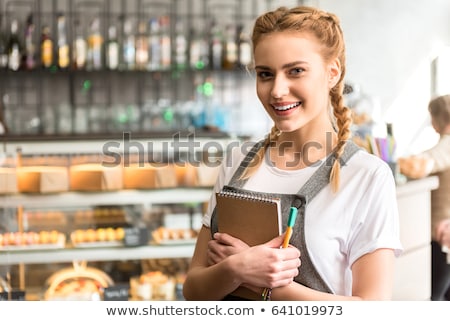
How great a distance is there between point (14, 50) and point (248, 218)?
2.75m

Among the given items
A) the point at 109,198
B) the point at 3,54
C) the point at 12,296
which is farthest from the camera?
the point at 3,54

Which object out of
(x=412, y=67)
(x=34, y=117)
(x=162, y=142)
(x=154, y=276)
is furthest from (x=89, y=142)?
(x=412, y=67)

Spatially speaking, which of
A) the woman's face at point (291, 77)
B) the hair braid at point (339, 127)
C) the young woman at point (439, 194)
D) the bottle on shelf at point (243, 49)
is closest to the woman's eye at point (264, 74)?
the woman's face at point (291, 77)

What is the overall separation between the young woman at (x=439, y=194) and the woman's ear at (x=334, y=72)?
128cm

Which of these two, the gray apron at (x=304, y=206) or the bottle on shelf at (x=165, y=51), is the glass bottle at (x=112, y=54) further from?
the gray apron at (x=304, y=206)

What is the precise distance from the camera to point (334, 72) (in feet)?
2.97

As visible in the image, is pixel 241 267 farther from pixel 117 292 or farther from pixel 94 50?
pixel 94 50

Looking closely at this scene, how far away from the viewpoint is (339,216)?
33.7 inches

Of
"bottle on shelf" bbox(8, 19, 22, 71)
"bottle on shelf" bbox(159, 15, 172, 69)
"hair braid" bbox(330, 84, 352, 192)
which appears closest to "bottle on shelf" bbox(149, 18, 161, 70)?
"bottle on shelf" bbox(159, 15, 172, 69)

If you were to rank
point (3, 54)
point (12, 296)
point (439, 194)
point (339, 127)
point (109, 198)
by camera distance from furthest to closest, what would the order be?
point (3, 54) → point (109, 198) → point (439, 194) → point (12, 296) → point (339, 127)

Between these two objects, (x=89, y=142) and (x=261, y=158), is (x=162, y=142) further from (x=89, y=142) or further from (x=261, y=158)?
(x=261, y=158)

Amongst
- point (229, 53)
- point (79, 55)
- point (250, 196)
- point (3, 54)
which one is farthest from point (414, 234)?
point (3, 54)

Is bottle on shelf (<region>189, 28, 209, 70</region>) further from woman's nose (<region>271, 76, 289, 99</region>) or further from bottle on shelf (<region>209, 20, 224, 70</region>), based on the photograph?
woman's nose (<region>271, 76, 289, 99</region>)
